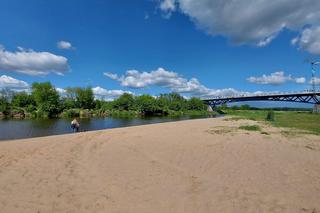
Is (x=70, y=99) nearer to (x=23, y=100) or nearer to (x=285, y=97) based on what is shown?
(x=23, y=100)

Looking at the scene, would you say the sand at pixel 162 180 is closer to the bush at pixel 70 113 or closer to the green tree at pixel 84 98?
the bush at pixel 70 113

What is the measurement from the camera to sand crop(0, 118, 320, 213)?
5.71m

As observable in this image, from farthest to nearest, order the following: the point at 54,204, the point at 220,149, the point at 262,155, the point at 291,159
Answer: the point at 220,149, the point at 262,155, the point at 291,159, the point at 54,204

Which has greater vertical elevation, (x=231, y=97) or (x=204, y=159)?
(x=231, y=97)

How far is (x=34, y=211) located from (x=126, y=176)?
330cm

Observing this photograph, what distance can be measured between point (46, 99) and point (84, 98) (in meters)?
19.4

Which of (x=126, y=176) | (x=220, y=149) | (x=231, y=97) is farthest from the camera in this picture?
(x=231, y=97)

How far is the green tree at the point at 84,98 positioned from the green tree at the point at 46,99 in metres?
12.6

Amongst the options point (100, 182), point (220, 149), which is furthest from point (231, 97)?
point (100, 182)

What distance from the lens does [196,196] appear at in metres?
6.25

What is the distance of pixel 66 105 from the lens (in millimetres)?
85812

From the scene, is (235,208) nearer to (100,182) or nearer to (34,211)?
(100,182)

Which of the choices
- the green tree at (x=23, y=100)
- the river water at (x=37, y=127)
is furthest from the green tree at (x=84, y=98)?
the river water at (x=37, y=127)

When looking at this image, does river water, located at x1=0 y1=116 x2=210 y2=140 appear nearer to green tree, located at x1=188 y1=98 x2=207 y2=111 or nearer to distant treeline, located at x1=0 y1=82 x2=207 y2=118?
distant treeline, located at x1=0 y1=82 x2=207 y2=118
